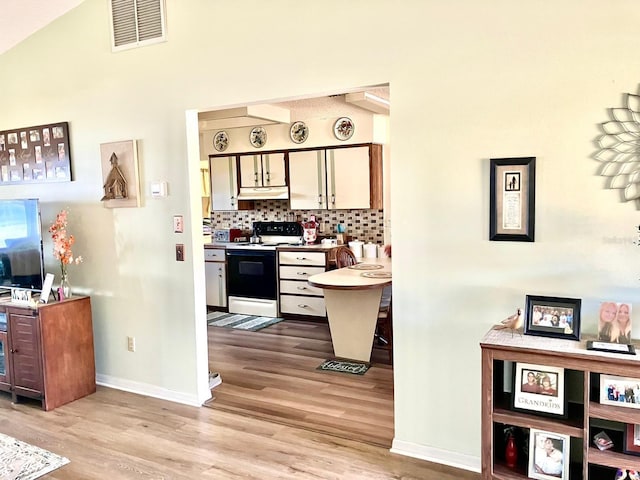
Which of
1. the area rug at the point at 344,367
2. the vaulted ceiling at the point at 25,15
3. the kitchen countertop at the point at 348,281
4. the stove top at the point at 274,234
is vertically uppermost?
the vaulted ceiling at the point at 25,15

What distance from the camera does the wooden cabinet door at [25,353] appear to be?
3.81 metres

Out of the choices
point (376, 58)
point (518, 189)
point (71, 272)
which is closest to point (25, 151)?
point (71, 272)

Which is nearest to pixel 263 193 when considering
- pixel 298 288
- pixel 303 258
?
pixel 303 258

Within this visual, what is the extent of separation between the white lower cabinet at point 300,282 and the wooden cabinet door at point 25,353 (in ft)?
9.94

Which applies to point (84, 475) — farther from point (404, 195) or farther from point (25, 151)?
point (25, 151)

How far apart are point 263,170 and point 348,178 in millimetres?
1244

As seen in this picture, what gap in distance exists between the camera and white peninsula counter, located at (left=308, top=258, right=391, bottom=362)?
4.61m

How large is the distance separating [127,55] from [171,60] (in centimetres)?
46

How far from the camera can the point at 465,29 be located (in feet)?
8.79

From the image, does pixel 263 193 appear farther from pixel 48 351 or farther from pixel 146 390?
pixel 48 351

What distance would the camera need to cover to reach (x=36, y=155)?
448cm

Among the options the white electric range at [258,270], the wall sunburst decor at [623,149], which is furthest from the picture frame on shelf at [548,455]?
the white electric range at [258,270]

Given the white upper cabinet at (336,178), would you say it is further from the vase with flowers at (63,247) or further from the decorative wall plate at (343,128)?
the vase with flowers at (63,247)

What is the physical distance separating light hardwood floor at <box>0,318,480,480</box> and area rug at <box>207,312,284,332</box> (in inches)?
78.5
